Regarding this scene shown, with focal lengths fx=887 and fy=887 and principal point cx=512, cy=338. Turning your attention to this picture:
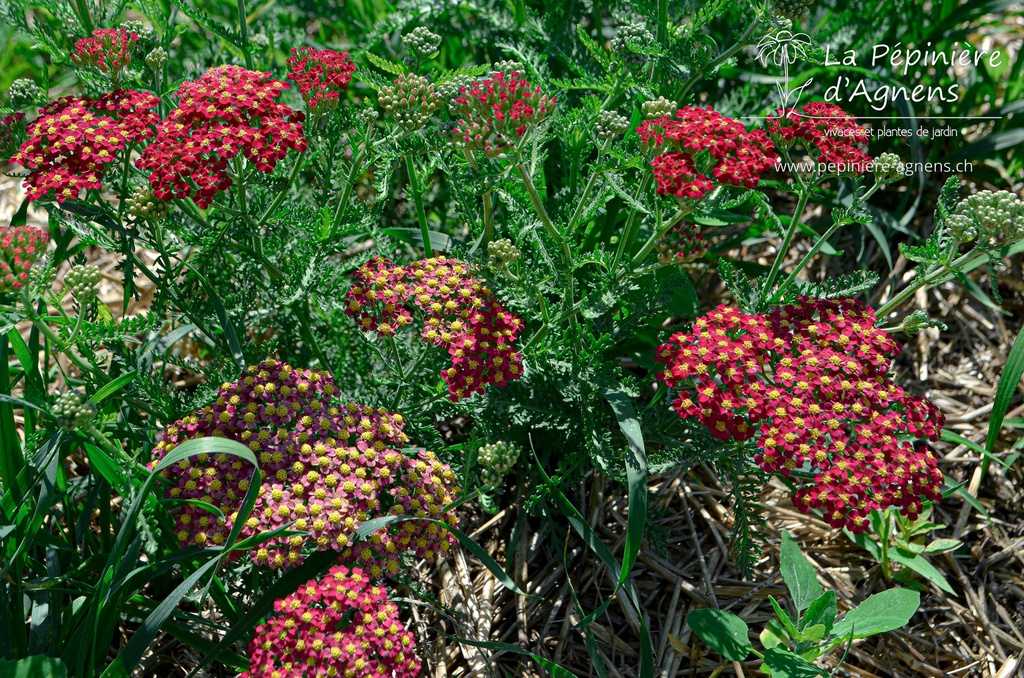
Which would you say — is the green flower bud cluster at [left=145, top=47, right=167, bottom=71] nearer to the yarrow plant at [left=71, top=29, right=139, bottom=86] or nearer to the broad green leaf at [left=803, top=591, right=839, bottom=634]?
the yarrow plant at [left=71, top=29, right=139, bottom=86]

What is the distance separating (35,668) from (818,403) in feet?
8.43

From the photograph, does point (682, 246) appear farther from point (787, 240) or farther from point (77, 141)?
point (77, 141)

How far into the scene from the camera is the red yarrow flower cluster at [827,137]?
317 centimetres

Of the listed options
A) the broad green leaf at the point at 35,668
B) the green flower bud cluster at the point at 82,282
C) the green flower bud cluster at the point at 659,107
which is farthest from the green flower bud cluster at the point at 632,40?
the broad green leaf at the point at 35,668

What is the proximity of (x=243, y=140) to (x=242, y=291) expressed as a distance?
0.76m

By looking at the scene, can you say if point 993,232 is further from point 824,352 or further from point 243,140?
point 243,140

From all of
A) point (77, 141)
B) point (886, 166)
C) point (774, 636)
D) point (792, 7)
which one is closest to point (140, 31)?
point (77, 141)

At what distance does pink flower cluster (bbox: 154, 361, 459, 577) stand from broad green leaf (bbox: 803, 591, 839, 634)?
123 cm

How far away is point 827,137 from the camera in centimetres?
323

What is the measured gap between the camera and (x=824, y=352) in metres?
3.04

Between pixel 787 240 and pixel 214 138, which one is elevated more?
pixel 214 138

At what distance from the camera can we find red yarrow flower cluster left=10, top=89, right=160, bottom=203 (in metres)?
2.98

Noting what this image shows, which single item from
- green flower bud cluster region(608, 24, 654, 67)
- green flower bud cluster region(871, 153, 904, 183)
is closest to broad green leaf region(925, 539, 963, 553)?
green flower bud cluster region(871, 153, 904, 183)

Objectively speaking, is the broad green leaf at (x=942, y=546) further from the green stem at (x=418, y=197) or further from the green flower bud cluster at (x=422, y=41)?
the green flower bud cluster at (x=422, y=41)
